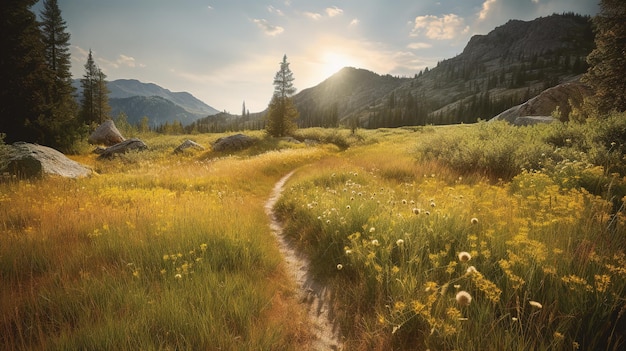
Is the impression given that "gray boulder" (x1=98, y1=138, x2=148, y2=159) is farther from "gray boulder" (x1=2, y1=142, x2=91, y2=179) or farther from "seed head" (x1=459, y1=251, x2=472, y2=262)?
"seed head" (x1=459, y1=251, x2=472, y2=262)

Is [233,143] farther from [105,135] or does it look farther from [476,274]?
[476,274]

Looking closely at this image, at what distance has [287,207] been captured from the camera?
8.93 meters

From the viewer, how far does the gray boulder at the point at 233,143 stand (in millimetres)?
30703

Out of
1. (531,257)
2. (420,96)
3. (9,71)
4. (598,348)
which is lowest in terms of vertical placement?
(598,348)

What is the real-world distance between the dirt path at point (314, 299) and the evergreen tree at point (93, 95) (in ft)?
214

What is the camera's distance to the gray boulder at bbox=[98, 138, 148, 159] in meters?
23.8

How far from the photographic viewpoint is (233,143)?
31859 millimetres

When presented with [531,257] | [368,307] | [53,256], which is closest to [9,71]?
[53,256]

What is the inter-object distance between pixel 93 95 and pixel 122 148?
40211 millimetres

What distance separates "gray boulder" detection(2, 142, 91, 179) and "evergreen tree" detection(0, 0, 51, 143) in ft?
34.6

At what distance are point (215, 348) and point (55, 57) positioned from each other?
55004mm

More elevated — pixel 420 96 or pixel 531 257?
pixel 420 96

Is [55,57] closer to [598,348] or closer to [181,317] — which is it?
[181,317]

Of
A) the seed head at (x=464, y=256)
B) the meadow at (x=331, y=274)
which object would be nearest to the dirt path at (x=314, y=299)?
the meadow at (x=331, y=274)
